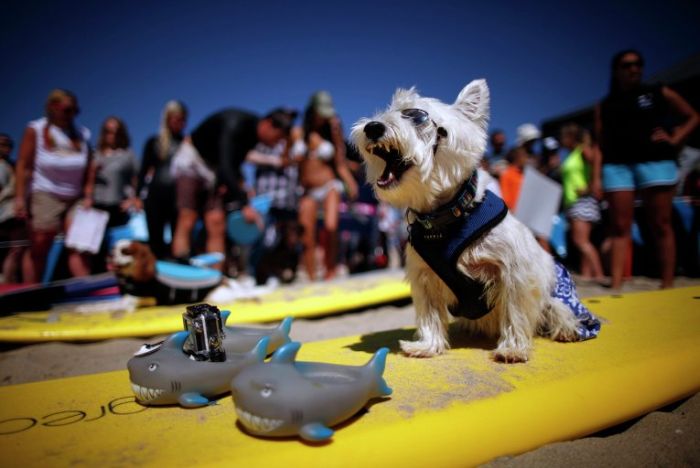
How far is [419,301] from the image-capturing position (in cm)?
189

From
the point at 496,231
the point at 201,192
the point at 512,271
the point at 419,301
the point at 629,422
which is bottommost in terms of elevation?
the point at 629,422

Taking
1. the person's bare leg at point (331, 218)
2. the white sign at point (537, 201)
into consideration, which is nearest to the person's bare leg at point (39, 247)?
the person's bare leg at point (331, 218)

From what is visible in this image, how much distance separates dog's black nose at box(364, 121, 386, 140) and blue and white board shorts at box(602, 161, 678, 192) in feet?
11.1

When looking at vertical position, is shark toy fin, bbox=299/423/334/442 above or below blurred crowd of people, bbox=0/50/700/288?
below

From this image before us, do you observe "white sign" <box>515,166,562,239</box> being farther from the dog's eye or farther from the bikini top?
the dog's eye

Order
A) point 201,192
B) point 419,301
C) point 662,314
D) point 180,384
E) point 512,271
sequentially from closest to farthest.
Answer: point 180,384
point 512,271
point 419,301
point 662,314
point 201,192

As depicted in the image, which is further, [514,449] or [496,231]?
[496,231]

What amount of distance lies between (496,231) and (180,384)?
145 cm

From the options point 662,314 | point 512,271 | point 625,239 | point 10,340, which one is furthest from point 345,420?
point 625,239

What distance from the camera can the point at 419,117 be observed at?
5.26 ft

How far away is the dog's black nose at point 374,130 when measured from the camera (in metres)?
1.57

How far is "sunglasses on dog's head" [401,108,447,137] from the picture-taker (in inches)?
62.8

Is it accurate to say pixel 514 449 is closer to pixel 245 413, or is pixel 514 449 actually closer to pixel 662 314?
pixel 245 413

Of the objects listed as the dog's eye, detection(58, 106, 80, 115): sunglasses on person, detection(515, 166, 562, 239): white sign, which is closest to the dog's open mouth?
the dog's eye
